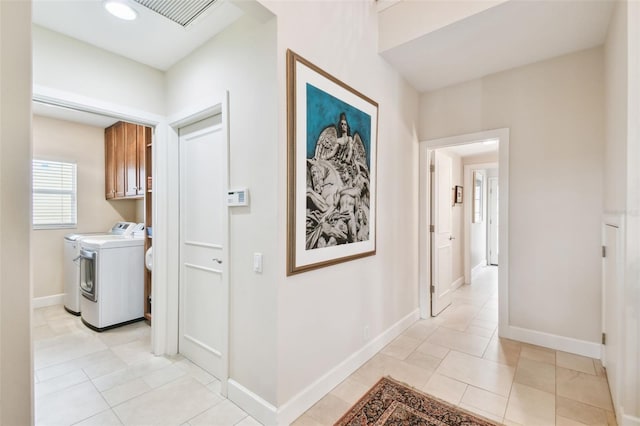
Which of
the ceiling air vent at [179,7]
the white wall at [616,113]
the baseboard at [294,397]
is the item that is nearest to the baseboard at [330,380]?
the baseboard at [294,397]

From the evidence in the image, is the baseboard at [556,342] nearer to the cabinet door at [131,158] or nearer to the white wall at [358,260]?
the white wall at [358,260]

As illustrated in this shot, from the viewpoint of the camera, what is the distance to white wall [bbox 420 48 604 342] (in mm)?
2648

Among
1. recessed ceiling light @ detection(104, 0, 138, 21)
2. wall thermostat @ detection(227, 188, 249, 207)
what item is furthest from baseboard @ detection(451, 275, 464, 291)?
recessed ceiling light @ detection(104, 0, 138, 21)

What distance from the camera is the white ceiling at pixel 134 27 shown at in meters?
1.91

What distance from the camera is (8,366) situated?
0.46m

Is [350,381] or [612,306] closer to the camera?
[612,306]

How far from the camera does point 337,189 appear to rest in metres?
2.18

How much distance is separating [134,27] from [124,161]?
245 centimetres

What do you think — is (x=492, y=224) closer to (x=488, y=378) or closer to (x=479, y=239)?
(x=479, y=239)

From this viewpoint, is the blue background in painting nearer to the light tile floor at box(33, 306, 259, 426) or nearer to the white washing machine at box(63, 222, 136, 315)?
the light tile floor at box(33, 306, 259, 426)

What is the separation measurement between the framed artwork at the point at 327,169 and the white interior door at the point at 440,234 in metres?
1.37

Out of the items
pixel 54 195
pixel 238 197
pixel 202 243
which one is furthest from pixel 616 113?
pixel 54 195

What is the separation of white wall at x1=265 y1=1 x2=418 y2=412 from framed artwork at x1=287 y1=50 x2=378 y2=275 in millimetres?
73

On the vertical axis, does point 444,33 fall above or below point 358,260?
above
